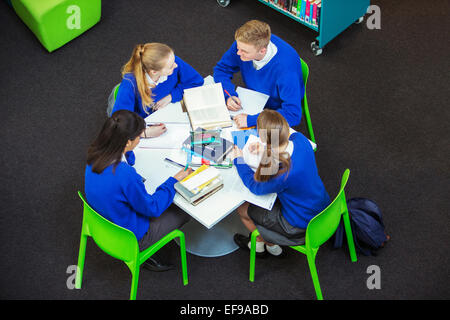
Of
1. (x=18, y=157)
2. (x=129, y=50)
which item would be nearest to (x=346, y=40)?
(x=129, y=50)

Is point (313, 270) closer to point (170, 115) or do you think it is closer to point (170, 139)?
point (170, 139)

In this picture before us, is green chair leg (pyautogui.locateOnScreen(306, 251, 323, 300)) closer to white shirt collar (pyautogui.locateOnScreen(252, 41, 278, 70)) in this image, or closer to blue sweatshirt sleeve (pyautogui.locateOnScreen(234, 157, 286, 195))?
blue sweatshirt sleeve (pyautogui.locateOnScreen(234, 157, 286, 195))

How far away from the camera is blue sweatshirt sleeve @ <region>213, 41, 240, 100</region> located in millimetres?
3062

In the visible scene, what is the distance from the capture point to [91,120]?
3.87 meters

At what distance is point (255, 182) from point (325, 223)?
0.42 m

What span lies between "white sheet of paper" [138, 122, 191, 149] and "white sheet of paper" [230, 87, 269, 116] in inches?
12.8

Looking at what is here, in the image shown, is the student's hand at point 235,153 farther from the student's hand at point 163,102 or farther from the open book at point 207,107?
the student's hand at point 163,102

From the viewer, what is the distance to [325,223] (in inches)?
96.0

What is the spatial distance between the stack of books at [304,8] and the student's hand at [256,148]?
6.40ft

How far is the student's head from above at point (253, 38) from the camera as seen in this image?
2.71 m

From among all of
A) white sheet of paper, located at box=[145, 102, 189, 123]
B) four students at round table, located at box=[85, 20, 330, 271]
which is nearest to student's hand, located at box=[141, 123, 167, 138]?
four students at round table, located at box=[85, 20, 330, 271]

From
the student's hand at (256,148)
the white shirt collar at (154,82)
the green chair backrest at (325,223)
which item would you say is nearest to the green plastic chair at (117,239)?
the student's hand at (256,148)

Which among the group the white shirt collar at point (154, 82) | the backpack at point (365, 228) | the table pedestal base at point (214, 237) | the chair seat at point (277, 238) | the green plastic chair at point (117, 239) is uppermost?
the white shirt collar at point (154, 82)
